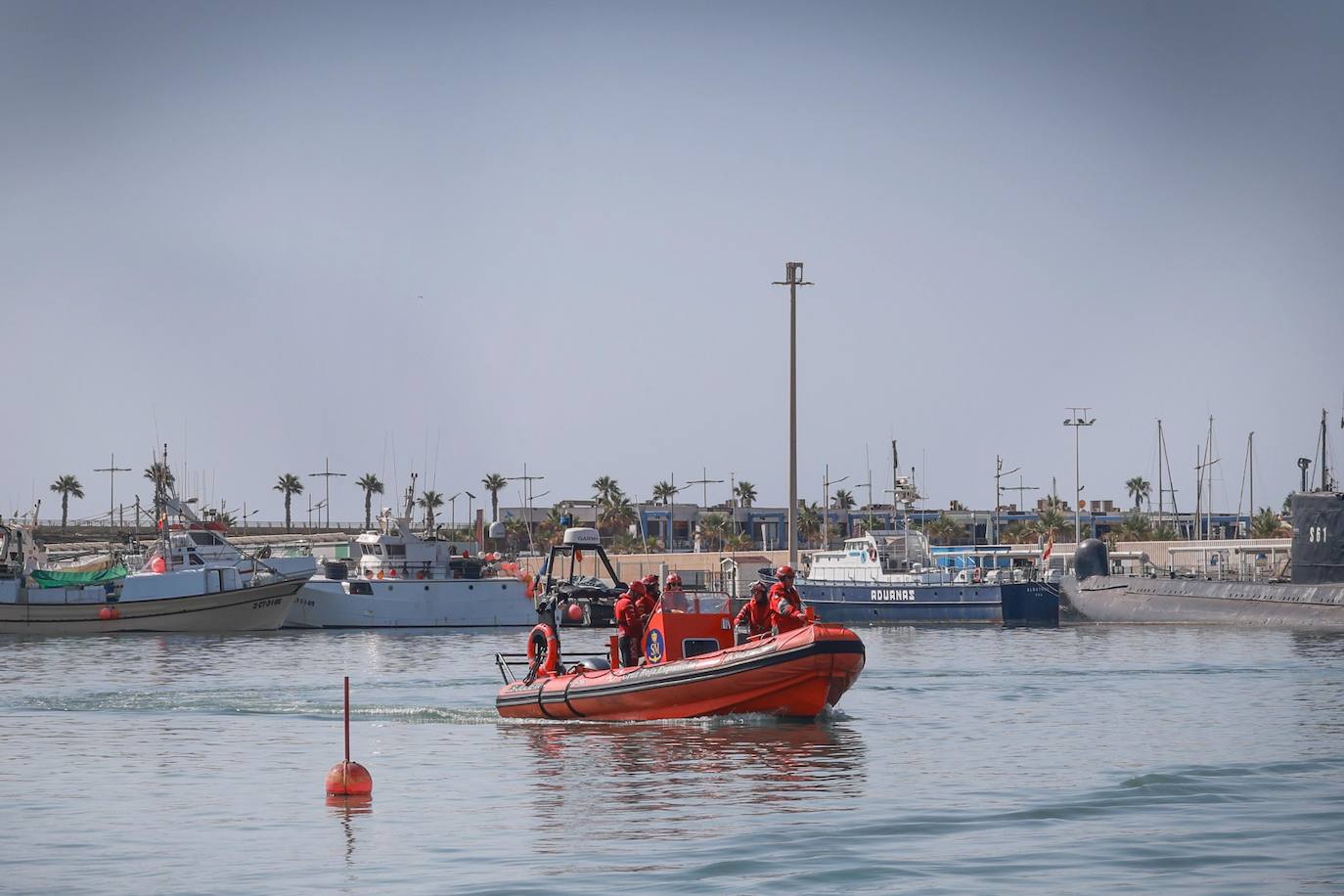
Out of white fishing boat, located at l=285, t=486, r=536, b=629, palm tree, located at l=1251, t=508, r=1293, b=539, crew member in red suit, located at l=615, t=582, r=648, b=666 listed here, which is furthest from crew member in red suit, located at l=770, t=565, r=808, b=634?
palm tree, located at l=1251, t=508, r=1293, b=539

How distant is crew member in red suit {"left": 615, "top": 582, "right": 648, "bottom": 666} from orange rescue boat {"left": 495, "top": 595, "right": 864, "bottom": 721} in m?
0.29

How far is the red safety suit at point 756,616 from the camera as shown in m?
27.5

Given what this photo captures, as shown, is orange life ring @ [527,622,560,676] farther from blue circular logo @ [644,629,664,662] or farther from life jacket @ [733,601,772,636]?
life jacket @ [733,601,772,636]

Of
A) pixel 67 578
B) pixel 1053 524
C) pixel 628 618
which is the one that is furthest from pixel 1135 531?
pixel 628 618

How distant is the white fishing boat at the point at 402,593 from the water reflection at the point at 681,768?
1553 inches

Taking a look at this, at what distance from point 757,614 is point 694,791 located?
733 centimetres

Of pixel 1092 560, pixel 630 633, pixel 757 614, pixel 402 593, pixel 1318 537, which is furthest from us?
pixel 1092 560

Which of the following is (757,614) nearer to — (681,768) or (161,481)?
(681,768)

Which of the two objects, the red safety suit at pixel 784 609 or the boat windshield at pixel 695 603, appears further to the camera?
the boat windshield at pixel 695 603

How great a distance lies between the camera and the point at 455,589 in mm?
67875

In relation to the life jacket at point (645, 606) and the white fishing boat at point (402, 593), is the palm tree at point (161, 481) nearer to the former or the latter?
the white fishing boat at point (402, 593)

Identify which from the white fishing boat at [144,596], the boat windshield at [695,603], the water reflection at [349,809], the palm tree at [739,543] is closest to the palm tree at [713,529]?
the palm tree at [739,543]

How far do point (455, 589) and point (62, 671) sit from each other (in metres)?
25.7

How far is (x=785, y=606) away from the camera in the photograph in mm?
27219
